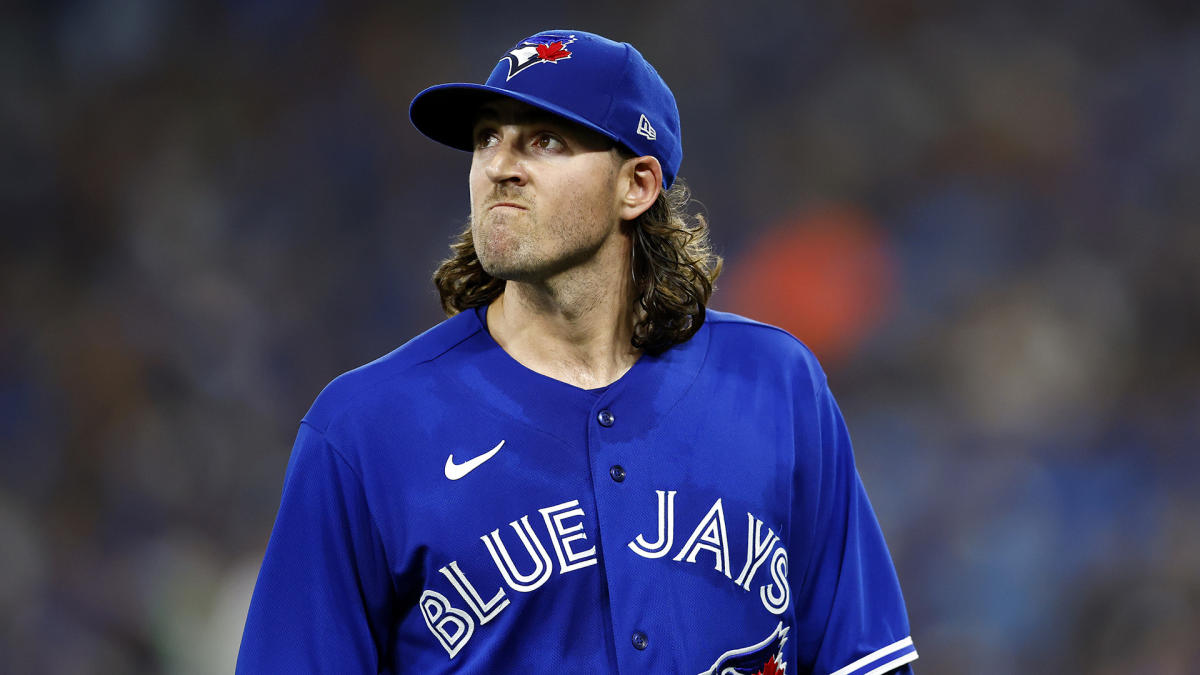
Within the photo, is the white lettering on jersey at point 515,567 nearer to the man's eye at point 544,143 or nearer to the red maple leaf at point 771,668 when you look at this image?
the red maple leaf at point 771,668

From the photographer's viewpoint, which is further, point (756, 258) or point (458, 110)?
point (756, 258)

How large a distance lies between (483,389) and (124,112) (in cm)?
385

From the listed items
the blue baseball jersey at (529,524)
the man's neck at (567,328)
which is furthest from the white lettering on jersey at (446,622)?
the man's neck at (567,328)

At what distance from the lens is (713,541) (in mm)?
1953

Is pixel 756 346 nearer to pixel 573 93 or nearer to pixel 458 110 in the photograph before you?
pixel 573 93

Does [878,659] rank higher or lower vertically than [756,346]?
lower

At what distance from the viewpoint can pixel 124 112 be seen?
17.1 ft

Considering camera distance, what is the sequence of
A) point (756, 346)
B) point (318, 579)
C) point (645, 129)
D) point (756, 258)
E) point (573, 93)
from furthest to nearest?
point (756, 258) → point (756, 346) → point (645, 129) → point (573, 93) → point (318, 579)

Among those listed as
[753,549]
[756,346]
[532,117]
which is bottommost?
[753,549]

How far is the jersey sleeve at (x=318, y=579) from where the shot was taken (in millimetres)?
1850

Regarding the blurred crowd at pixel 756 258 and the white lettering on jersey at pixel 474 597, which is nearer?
the white lettering on jersey at pixel 474 597

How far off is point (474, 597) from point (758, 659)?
1.61 feet

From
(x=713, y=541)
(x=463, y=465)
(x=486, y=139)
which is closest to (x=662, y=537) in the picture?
(x=713, y=541)

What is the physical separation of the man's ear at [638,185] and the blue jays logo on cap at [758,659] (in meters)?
0.75
